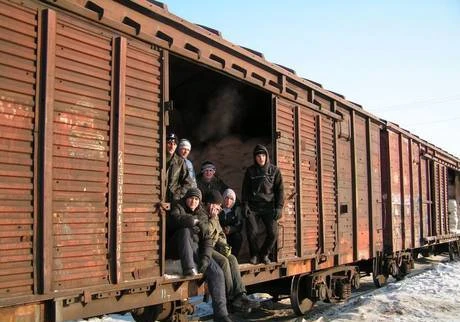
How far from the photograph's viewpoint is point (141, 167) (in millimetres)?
4141

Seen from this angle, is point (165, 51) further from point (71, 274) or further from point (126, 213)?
point (71, 274)

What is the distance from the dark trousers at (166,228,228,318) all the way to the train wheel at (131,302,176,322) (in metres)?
0.40

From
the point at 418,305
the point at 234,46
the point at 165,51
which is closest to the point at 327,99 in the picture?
the point at 234,46

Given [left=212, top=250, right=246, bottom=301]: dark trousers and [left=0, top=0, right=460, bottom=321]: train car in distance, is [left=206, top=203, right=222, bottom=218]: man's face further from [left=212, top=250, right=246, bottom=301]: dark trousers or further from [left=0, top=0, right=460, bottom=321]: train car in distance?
[left=0, top=0, right=460, bottom=321]: train car in distance

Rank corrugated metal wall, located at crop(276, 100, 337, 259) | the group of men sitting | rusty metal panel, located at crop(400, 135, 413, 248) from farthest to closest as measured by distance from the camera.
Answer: rusty metal panel, located at crop(400, 135, 413, 248) < corrugated metal wall, located at crop(276, 100, 337, 259) < the group of men sitting

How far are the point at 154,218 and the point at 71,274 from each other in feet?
3.07

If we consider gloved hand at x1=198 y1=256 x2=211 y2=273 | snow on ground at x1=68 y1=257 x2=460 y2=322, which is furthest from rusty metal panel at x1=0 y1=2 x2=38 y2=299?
snow on ground at x1=68 y1=257 x2=460 y2=322

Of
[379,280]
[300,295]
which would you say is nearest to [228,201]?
[300,295]

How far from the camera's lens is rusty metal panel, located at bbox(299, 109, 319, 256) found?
6754 millimetres

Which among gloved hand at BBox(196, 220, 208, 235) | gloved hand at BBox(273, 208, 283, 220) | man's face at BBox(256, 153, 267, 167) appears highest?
man's face at BBox(256, 153, 267, 167)

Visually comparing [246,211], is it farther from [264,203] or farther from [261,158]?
[261,158]

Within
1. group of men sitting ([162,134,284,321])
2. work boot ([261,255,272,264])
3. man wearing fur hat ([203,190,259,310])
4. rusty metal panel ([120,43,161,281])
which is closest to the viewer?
rusty metal panel ([120,43,161,281])

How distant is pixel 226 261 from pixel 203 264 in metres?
0.36

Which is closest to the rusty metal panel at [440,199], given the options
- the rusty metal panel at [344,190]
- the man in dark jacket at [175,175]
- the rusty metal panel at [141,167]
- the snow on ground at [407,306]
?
the snow on ground at [407,306]
